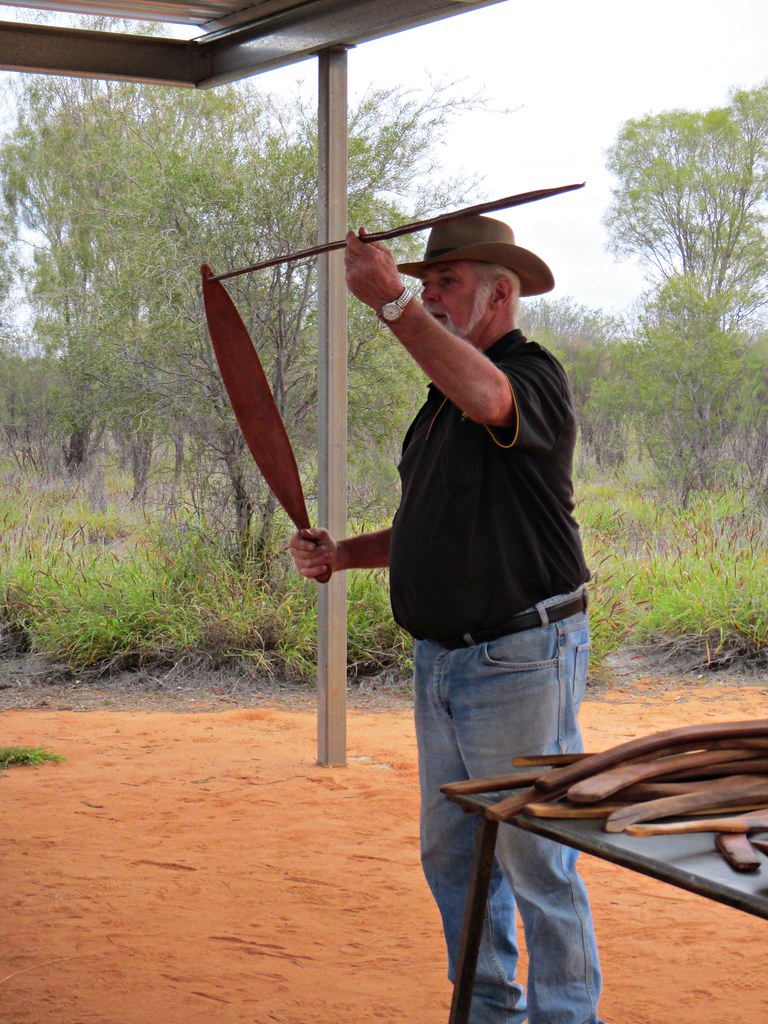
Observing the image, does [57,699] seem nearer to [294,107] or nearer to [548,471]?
[294,107]

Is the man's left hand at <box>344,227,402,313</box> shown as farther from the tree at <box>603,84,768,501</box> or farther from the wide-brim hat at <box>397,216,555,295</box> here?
the tree at <box>603,84,768,501</box>

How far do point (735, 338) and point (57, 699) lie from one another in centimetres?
579

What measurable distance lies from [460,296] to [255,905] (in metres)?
2.20

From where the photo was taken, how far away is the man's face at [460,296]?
2.69 meters

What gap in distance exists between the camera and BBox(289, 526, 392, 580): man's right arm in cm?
310

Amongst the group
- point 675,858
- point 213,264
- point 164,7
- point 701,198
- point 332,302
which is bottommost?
point 675,858

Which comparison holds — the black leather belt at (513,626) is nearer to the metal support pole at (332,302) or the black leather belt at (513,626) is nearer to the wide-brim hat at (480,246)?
the wide-brim hat at (480,246)

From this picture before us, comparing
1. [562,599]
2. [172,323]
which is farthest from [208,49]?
[562,599]

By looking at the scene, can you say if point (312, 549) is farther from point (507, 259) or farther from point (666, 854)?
point (666, 854)

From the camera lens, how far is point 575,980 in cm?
244

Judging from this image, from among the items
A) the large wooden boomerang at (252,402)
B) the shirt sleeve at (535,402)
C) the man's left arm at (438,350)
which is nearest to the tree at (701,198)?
the large wooden boomerang at (252,402)

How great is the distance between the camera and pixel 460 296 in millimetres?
2699

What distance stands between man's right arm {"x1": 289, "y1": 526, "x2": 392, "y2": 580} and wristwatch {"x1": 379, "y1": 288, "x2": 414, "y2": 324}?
872 millimetres

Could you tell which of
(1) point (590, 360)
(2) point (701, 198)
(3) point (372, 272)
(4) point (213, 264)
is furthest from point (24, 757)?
(2) point (701, 198)
